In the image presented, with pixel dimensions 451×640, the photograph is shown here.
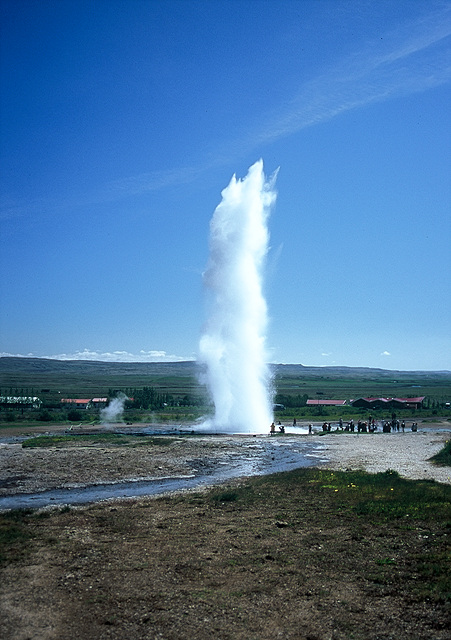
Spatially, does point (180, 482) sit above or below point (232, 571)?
below

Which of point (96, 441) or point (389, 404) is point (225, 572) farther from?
point (389, 404)

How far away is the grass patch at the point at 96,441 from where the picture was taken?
141 feet

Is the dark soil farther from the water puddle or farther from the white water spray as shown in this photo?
the white water spray

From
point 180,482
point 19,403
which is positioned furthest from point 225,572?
point 19,403

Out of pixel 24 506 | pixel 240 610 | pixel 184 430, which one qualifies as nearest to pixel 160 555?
pixel 240 610

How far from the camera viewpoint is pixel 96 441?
151 feet

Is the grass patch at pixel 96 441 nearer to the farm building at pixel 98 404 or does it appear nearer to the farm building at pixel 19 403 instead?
the farm building at pixel 19 403

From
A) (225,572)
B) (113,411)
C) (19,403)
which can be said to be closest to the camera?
(225,572)

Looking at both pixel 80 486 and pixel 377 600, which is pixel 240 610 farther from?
pixel 80 486

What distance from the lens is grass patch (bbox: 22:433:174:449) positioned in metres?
42.9

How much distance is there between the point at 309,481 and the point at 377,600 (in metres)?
14.5

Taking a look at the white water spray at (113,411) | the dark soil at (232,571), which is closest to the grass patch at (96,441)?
the white water spray at (113,411)

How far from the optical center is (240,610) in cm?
1054

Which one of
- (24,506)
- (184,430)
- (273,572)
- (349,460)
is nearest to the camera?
(273,572)
